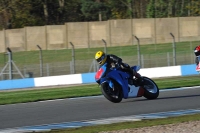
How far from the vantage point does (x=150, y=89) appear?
580 inches

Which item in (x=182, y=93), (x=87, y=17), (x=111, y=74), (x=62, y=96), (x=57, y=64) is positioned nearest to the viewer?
(x=111, y=74)

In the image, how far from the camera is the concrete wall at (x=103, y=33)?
38938 millimetres

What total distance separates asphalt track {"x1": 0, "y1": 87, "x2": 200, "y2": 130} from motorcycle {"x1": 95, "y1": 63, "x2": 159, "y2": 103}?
0.21 meters

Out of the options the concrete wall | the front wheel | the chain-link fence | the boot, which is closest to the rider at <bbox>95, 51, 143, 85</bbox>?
the boot

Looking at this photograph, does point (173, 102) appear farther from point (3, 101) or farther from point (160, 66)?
point (160, 66)

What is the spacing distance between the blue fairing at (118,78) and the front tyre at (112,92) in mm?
84

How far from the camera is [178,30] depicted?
39.0 metres

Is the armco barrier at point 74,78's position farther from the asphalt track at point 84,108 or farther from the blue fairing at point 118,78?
the blue fairing at point 118,78

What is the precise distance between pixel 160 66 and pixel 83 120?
57.8 feet

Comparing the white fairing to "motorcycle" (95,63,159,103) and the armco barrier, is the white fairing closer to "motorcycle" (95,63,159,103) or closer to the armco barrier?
"motorcycle" (95,63,159,103)

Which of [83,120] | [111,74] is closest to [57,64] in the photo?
[111,74]

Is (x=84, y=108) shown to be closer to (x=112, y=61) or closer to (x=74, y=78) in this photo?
(x=112, y=61)

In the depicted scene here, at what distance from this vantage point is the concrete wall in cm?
3894

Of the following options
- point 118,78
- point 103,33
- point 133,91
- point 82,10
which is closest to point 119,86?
point 118,78
